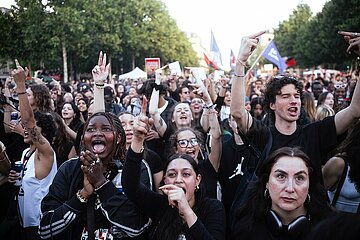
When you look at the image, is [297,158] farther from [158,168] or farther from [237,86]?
[158,168]

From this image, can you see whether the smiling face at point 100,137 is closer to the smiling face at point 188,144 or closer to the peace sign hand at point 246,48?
the peace sign hand at point 246,48

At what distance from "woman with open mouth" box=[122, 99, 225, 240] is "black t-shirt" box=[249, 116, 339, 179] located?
0.63 metres

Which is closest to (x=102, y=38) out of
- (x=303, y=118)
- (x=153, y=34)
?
(x=153, y=34)

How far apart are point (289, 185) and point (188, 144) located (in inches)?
73.9

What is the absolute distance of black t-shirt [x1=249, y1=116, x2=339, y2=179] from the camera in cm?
346

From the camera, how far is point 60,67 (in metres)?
51.1

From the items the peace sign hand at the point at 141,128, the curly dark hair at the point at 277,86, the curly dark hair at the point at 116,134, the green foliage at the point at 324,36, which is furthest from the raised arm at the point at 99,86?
the green foliage at the point at 324,36

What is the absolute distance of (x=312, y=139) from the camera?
137 inches

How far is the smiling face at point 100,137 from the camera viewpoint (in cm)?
311

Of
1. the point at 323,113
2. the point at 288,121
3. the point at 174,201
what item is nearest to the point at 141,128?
the point at 174,201

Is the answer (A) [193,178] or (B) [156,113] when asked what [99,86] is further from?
(B) [156,113]

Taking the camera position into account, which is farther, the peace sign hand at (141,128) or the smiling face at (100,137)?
the smiling face at (100,137)

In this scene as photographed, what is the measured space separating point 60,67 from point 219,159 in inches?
1931

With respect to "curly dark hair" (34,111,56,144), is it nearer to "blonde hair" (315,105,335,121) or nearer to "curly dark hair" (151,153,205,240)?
"curly dark hair" (151,153,205,240)
